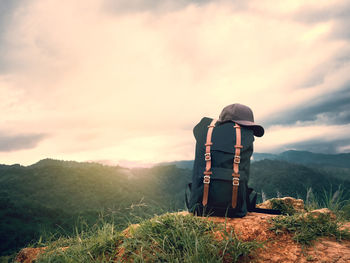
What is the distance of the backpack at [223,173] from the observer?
3.24m

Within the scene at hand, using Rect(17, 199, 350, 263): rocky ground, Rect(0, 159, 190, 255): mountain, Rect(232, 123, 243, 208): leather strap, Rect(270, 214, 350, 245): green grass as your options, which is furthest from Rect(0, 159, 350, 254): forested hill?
Rect(270, 214, 350, 245): green grass

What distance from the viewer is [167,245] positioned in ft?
8.55

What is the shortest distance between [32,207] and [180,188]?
52.1 meters

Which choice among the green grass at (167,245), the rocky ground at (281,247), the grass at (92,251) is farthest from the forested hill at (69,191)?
the rocky ground at (281,247)

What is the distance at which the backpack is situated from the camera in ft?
10.6

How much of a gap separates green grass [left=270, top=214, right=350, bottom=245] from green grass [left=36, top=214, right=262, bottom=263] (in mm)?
538

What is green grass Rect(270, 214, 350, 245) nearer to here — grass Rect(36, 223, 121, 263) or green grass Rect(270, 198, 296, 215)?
green grass Rect(270, 198, 296, 215)

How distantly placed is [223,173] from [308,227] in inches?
48.9

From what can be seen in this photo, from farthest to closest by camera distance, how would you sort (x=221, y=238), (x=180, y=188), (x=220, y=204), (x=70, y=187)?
(x=180, y=188) → (x=70, y=187) → (x=220, y=204) → (x=221, y=238)

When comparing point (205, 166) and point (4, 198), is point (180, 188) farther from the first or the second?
point (205, 166)

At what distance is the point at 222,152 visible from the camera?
3.31 meters

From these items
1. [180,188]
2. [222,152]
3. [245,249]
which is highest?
[222,152]

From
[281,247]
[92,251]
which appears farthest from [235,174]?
[92,251]

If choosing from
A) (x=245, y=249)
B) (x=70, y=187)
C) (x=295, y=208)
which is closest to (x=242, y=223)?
(x=245, y=249)
